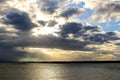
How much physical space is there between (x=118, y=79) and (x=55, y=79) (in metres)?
26.5

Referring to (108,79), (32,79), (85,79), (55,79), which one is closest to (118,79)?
(108,79)

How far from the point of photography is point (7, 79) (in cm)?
10881

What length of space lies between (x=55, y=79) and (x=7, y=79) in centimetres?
2028

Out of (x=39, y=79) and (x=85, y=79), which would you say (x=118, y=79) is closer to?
(x=85, y=79)

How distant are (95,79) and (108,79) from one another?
5.36 m

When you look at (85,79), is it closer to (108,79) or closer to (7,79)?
(108,79)

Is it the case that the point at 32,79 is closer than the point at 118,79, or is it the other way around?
the point at 118,79

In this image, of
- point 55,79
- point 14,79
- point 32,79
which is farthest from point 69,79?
point 14,79

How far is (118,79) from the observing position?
106438 millimetres

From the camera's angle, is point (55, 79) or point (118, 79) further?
point (55, 79)

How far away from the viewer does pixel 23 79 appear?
111 metres

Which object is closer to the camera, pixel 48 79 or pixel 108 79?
pixel 108 79

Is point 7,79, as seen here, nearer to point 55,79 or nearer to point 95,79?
point 55,79

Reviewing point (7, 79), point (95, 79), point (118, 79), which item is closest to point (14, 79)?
point (7, 79)
